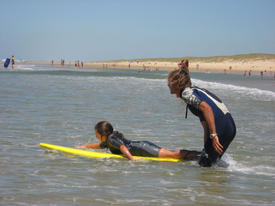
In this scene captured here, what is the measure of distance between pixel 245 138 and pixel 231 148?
1015 mm

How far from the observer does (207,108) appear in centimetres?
501

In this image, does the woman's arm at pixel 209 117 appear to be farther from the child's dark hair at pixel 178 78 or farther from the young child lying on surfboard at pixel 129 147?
the young child lying on surfboard at pixel 129 147

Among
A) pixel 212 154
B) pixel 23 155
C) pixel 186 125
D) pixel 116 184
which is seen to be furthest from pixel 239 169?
pixel 186 125

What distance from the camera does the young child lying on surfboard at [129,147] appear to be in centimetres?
603

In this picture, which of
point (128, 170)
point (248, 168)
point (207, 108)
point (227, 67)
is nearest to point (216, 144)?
point (207, 108)

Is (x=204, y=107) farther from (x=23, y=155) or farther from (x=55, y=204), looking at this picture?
(x=23, y=155)

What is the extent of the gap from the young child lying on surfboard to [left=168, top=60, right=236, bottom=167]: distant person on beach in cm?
84

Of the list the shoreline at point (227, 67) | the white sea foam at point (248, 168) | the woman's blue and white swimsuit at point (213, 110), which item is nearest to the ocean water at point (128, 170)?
the white sea foam at point (248, 168)

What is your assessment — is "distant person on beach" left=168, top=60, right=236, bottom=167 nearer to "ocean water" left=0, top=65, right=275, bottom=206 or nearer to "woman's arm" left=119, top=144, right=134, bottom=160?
"ocean water" left=0, top=65, right=275, bottom=206

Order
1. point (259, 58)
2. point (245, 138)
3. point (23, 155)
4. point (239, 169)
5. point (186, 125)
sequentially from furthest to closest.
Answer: point (259, 58), point (186, 125), point (245, 138), point (23, 155), point (239, 169)

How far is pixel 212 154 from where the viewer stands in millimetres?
5438

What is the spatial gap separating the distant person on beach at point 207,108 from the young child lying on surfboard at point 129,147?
84cm

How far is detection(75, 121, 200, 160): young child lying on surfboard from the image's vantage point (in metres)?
6.03

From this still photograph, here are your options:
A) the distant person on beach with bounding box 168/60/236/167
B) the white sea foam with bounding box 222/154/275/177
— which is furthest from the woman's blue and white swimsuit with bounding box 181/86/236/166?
the white sea foam with bounding box 222/154/275/177
